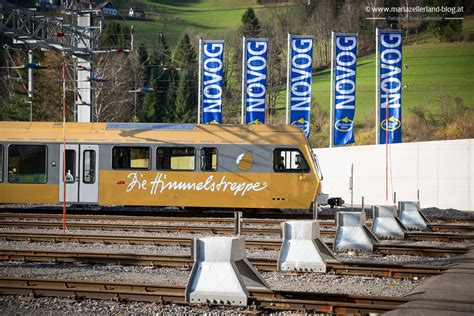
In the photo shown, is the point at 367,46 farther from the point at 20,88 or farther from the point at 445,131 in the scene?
the point at 20,88

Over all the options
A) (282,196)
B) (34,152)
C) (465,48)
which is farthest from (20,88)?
(465,48)

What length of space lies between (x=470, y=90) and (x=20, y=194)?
64226 millimetres

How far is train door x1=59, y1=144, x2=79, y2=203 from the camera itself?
96.8 feet

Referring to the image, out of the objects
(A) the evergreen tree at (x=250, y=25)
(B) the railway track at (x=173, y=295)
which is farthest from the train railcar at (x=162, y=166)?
(A) the evergreen tree at (x=250, y=25)

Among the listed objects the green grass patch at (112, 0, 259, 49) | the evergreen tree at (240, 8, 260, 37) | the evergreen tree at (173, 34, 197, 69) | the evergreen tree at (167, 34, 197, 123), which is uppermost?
the green grass patch at (112, 0, 259, 49)

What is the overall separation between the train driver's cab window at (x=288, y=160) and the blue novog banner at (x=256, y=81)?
36.5 ft

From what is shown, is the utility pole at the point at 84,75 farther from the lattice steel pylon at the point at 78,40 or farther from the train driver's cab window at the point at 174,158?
the train driver's cab window at the point at 174,158

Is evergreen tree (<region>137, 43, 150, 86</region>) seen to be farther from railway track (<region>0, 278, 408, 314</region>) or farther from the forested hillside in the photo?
railway track (<region>0, 278, 408, 314</region>)

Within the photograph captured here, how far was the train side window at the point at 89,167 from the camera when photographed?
29453 millimetres

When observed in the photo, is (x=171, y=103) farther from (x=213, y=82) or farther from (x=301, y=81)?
(x=301, y=81)

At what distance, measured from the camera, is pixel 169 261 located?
16.8 m

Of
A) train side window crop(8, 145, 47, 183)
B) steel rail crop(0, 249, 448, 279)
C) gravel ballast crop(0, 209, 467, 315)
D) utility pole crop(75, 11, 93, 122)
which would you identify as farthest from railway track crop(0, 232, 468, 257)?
utility pole crop(75, 11, 93, 122)

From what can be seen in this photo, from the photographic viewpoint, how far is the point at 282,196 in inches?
1128

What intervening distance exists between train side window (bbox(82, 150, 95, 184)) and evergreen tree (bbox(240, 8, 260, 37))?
238ft
